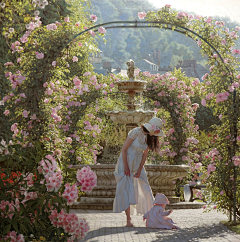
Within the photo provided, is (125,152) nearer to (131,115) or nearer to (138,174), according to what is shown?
(138,174)

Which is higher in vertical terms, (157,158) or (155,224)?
(157,158)

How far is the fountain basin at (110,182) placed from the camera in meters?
8.74

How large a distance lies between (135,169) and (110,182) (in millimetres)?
3469

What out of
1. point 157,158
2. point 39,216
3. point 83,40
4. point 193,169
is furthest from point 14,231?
point 157,158

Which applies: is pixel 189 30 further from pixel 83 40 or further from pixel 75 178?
pixel 75 178

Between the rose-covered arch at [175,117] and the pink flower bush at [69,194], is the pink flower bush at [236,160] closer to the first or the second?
the pink flower bush at [69,194]

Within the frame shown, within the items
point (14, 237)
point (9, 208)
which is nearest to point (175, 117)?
point (9, 208)

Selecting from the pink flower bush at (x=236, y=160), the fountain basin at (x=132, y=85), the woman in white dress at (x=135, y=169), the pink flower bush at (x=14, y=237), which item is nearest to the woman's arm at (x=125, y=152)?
the woman in white dress at (x=135, y=169)

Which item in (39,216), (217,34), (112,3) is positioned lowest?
(39,216)

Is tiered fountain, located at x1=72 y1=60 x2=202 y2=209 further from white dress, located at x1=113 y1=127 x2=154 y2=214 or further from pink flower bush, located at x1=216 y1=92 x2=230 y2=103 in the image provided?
pink flower bush, located at x1=216 y1=92 x2=230 y2=103

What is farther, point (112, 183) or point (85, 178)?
point (112, 183)

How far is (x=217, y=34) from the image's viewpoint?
6441mm

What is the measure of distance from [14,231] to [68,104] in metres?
8.71

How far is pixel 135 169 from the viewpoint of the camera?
5676 mm
